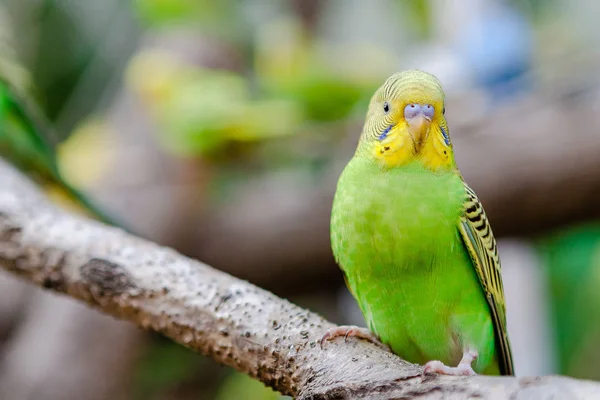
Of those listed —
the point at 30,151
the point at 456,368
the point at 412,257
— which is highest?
the point at 30,151

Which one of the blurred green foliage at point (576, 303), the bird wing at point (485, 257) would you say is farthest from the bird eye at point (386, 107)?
the blurred green foliage at point (576, 303)

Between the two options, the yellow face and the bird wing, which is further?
the bird wing

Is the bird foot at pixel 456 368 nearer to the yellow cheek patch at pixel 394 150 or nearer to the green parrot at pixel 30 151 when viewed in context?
the yellow cheek patch at pixel 394 150

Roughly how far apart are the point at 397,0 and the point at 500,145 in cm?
251

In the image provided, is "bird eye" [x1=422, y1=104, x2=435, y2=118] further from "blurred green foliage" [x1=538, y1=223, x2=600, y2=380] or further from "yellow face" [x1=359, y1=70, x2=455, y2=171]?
"blurred green foliage" [x1=538, y1=223, x2=600, y2=380]

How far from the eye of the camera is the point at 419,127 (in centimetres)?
129

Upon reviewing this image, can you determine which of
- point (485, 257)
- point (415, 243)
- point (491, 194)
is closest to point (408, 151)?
point (415, 243)

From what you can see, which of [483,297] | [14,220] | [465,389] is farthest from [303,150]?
[465,389]

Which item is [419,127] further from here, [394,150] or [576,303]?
[576,303]

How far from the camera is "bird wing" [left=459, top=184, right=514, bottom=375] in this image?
1452 millimetres

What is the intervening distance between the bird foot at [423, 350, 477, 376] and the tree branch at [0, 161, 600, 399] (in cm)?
4

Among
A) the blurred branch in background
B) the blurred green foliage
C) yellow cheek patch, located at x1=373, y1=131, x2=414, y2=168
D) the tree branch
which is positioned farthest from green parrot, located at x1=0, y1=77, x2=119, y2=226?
the blurred green foliage

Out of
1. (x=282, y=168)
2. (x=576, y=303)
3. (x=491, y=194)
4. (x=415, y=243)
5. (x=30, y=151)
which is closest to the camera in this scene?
(x=415, y=243)

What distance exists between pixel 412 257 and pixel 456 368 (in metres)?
0.24
